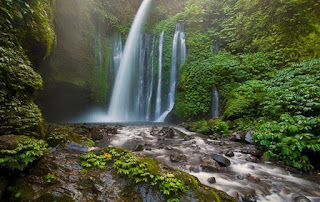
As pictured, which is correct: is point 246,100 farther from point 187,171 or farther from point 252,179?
point 187,171

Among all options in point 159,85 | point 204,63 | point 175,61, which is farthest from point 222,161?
point 175,61

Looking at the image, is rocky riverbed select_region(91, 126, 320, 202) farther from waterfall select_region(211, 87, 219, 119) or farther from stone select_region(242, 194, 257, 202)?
waterfall select_region(211, 87, 219, 119)

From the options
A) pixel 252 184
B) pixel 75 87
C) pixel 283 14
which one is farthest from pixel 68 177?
pixel 283 14

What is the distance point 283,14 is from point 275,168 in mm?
9878

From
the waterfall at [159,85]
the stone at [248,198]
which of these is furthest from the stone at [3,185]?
the waterfall at [159,85]

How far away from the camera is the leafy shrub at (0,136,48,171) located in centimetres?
198

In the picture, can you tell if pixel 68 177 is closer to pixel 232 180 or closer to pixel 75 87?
pixel 232 180

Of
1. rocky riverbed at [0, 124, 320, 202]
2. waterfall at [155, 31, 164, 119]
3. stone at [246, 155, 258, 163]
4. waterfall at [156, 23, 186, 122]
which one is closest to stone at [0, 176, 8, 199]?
rocky riverbed at [0, 124, 320, 202]

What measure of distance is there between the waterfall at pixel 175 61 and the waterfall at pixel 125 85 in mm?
3427

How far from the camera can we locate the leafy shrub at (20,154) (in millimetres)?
1979

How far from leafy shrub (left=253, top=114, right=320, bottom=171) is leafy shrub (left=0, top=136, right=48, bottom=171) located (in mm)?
4791

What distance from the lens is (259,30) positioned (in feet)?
34.7

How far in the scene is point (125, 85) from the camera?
15.1 m

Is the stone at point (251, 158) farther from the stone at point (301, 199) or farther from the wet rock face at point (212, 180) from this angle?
the wet rock face at point (212, 180)
